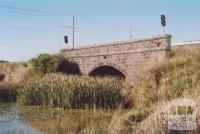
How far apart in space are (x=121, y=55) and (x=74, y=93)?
17.8 feet

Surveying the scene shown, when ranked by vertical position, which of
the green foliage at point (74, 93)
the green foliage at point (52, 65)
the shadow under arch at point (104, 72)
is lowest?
the green foliage at point (74, 93)

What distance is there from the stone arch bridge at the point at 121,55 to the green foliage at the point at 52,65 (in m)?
0.50

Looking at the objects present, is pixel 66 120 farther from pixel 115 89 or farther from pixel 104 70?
pixel 104 70

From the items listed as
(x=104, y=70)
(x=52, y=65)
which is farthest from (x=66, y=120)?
(x=104, y=70)

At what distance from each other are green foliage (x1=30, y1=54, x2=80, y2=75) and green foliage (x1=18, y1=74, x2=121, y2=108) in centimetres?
654

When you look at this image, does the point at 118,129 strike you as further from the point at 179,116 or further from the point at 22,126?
the point at 22,126

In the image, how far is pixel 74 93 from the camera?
1653 cm

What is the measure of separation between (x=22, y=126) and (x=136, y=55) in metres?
9.31

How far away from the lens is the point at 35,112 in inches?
599

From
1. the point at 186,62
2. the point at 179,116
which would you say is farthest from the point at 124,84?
the point at 179,116

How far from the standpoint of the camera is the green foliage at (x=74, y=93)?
16.3m

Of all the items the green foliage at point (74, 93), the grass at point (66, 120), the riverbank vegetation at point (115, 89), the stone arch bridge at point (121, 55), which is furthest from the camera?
the stone arch bridge at point (121, 55)

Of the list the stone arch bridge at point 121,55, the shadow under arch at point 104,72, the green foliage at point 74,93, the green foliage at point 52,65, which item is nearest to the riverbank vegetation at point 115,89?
the green foliage at point 74,93

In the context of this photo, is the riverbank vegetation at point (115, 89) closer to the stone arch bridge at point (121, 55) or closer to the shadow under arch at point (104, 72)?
the stone arch bridge at point (121, 55)
